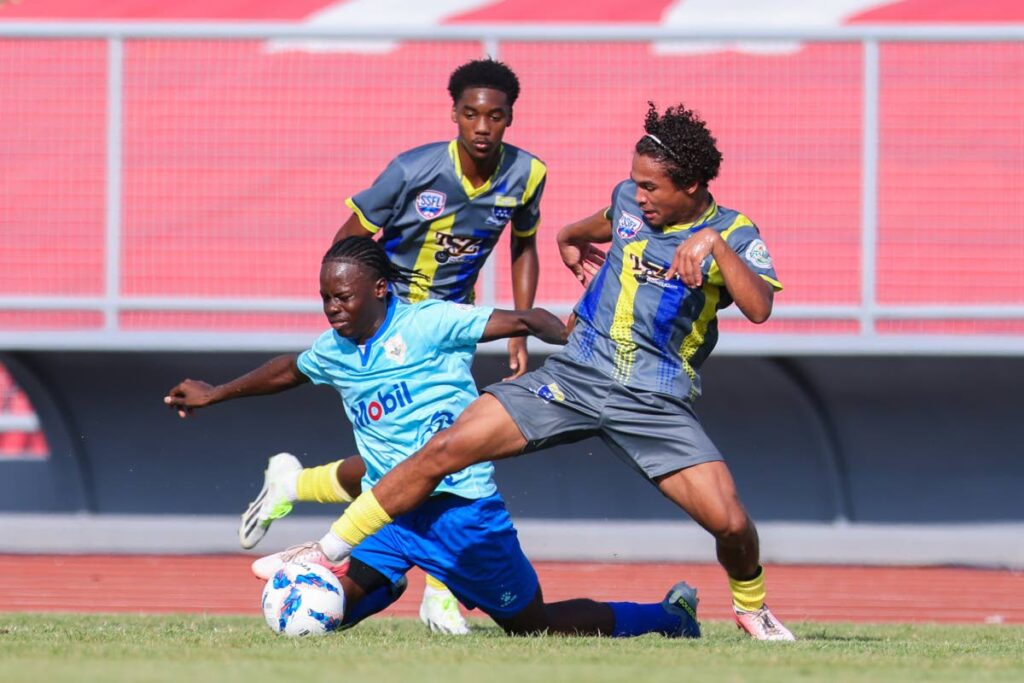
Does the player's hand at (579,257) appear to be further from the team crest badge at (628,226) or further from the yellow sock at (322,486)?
the yellow sock at (322,486)

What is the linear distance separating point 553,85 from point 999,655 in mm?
5065

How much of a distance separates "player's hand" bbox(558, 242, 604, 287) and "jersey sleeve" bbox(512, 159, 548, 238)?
1.28 ft

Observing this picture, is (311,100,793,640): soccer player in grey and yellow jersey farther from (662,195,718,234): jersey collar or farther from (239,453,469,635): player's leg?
(239,453,469,635): player's leg

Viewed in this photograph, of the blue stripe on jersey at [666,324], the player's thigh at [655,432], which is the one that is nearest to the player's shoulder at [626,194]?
the blue stripe on jersey at [666,324]

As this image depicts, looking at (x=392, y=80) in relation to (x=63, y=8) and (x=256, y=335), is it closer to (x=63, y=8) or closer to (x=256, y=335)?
(x=256, y=335)

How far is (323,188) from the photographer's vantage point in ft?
33.4

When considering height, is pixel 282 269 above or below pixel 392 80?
below

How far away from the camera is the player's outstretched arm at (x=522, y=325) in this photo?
668cm

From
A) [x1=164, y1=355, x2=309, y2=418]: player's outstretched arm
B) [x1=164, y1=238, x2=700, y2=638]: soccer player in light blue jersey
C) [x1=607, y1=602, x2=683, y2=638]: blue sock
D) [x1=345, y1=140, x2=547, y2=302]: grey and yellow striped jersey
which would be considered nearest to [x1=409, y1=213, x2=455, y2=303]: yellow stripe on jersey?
[x1=345, y1=140, x2=547, y2=302]: grey and yellow striped jersey

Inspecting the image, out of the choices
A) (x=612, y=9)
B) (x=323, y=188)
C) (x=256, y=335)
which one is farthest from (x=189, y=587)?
(x=612, y=9)

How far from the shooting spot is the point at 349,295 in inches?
258

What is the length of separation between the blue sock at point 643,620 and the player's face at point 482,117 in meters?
2.01

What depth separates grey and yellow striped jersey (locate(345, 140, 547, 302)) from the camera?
746cm

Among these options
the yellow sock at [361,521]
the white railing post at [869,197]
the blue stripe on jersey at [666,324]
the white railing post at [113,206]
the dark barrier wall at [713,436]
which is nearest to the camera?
the yellow sock at [361,521]
